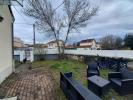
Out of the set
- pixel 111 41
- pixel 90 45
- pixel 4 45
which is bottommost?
pixel 4 45

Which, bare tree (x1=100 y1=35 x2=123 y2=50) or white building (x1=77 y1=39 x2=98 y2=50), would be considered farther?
white building (x1=77 y1=39 x2=98 y2=50)

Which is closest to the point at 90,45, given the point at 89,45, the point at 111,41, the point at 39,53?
the point at 89,45

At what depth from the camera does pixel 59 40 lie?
91.2 ft

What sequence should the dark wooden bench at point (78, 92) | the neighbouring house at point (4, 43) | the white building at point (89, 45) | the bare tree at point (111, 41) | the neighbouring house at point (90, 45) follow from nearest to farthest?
the dark wooden bench at point (78, 92), the neighbouring house at point (4, 43), the bare tree at point (111, 41), the white building at point (89, 45), the neighbouring house at point (90, 45)

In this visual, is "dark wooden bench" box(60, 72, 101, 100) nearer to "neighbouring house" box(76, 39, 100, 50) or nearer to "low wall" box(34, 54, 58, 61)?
Answer: "low wall" box(34, 54, 58, 61)

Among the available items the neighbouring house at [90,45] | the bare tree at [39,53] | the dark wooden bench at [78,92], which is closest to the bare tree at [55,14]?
the bare tree at [39,53]

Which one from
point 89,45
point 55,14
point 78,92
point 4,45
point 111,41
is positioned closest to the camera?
point 78,92

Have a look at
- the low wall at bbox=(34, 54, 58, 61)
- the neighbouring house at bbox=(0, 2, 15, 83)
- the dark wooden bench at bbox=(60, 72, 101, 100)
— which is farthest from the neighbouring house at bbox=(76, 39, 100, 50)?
the dark wooden bench at bbox=(60, 72, 101, 100)

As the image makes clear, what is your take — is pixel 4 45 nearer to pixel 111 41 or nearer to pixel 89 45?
pixel 111 41

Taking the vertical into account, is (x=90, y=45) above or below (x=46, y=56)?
above

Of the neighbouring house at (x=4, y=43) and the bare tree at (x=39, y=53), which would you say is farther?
the bare tree at (x=39, y=53)

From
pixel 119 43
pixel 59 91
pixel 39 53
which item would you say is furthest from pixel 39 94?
pixel 119 43

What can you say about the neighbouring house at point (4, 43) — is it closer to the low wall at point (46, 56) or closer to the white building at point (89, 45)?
the low wall at point (46, 56)

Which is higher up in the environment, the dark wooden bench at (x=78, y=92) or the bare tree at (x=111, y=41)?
the bare tree at (x=111, y=41)
